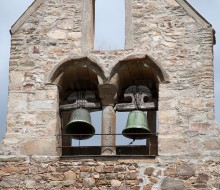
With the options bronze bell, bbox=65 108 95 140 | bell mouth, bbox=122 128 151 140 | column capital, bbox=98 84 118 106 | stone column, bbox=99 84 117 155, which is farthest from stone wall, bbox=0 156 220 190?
column capital, bbox=98 84 118 106

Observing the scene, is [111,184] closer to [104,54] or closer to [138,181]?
[138,181]

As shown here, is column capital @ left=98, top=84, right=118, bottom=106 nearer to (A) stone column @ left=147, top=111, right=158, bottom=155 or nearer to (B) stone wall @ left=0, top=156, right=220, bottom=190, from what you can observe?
(A) stone column @ left=147, top=111, right=158, bottom=155

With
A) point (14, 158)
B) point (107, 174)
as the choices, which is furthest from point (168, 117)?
point (14, 158)

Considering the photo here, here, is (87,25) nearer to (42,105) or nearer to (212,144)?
(42,105)

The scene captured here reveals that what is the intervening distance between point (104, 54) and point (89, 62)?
236 millimetres

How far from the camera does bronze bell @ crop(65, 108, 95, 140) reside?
12.5m

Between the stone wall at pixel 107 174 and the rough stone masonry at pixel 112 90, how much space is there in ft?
0.04

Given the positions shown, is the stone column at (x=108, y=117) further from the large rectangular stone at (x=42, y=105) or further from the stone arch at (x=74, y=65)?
the large rectangular stone at (x=42, y=105)

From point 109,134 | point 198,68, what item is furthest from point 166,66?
point 109,134

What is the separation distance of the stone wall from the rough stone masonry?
0.5 inches

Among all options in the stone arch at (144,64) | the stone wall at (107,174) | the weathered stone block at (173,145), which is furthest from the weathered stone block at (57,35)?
the weathered stone block at (173,145)

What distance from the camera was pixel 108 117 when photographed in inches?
488

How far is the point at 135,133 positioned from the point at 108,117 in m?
0.43

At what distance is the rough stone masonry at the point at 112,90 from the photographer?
11852 mm
